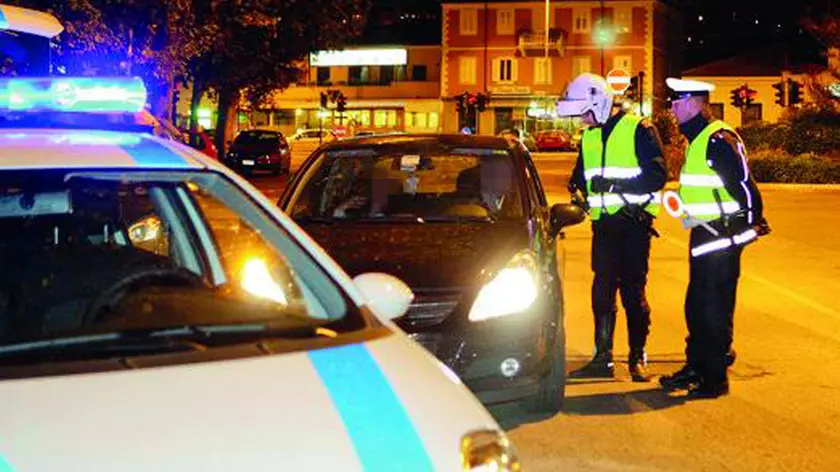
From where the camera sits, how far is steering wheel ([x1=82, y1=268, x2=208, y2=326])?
11.2 ft

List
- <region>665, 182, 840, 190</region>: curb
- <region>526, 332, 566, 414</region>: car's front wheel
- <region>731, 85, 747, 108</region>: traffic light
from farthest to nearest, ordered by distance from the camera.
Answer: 1. <region>731, 85, 747, 108</region>: traffic light
2. <region>665, 182, 840, 190</region>: curb
3. <region>526, 332, 566, 414</region>: car's front wheel

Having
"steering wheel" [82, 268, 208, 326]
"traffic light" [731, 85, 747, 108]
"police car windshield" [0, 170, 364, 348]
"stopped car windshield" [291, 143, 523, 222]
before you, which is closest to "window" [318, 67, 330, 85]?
"traffic light" [731, 85, 747, 108]

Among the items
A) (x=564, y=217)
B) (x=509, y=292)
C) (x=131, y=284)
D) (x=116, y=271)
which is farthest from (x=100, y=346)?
(x=564, y=217)

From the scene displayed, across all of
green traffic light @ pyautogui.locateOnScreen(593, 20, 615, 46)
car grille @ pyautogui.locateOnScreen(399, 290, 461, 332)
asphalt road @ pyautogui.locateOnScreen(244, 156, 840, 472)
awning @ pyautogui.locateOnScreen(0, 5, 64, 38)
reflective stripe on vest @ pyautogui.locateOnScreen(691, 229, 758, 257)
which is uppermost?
green traffic light @ pyautogui.locateOnScreen(593, 20, 615, 46)

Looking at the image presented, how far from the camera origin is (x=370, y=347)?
3.23 metres

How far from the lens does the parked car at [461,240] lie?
232 inches

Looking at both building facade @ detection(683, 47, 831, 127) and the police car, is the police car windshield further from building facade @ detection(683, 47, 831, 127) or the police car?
building facade @ detection(683, 47, 831, 127)

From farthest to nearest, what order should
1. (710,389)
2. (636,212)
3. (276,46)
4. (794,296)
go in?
(276,46), (794,296), (636,212), (710,389)

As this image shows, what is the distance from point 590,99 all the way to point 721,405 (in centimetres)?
203

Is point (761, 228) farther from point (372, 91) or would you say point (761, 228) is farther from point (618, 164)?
point (372, 91)

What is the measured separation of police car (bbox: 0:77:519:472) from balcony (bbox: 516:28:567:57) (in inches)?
2711

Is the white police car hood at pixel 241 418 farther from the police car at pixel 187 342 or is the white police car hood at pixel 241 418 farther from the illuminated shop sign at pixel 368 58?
the illuminated shop sign at pixel 368 58

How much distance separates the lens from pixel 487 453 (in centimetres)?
290

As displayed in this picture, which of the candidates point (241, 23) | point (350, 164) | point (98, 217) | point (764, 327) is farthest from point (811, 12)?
point (98, 217)
